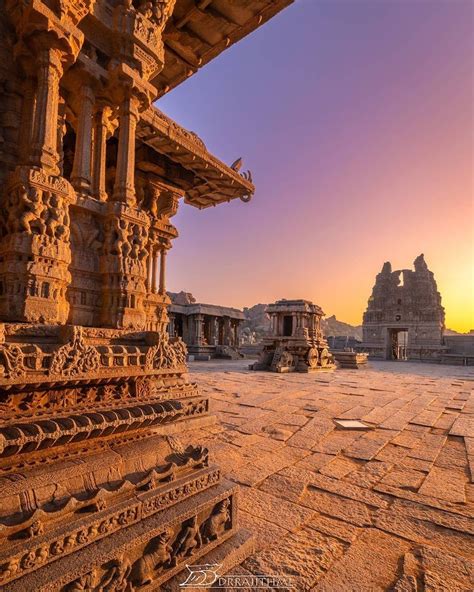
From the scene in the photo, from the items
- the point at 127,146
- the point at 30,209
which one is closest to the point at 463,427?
the point at 127,146

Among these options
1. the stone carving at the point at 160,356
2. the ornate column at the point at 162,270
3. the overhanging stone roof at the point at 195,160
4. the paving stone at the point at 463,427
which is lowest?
the paving stone at the point at 463,427

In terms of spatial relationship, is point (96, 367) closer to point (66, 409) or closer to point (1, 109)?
point (66, 409)

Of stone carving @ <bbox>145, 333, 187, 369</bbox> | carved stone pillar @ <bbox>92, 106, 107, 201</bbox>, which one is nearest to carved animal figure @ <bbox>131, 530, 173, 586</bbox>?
stone carving @ <bbox>145, 333, 187, 369</bbox>

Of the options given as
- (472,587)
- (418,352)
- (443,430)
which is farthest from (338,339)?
(472,587)

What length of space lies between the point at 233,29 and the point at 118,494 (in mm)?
6451

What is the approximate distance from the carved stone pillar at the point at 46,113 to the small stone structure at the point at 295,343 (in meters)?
12.2

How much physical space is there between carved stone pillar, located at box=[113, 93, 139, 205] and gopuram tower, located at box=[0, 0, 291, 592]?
0.07ft

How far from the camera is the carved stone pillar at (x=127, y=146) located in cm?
368

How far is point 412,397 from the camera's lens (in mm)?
8312

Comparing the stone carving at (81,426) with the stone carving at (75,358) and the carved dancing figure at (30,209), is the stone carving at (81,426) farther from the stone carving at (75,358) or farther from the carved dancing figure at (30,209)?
the carved dancing figure at (30,209)

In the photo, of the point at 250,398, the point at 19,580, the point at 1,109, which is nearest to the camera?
the point at 19,580

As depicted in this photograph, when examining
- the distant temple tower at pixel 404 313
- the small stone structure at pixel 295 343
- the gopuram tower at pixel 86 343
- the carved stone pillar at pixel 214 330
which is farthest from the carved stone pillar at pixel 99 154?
the distant temple tower at pixel 404 313

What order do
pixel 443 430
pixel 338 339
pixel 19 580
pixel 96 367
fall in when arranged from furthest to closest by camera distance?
pixel 338 339 → pixel 443 430 → pixel 96 367 → pixel 19 580

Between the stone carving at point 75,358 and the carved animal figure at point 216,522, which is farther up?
the stone carving at point 75,358
